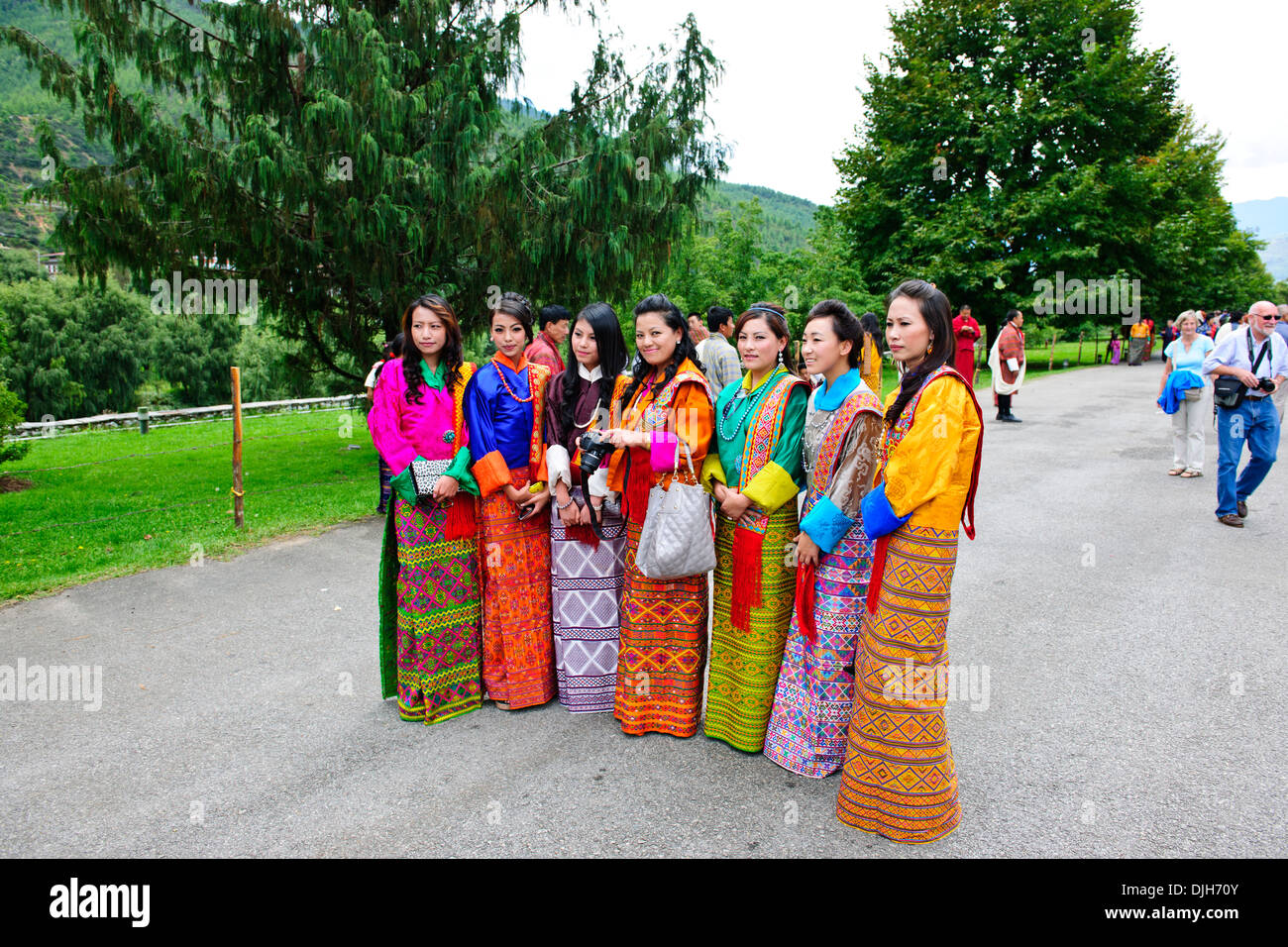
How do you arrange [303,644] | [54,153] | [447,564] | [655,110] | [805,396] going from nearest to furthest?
1. [805,396]
2. [447,564]
3. [303,644]
4. [54,153]
5. [655,110]

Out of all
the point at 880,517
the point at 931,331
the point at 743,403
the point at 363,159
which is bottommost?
the point at 880,517

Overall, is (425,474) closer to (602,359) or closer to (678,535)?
(602,359)

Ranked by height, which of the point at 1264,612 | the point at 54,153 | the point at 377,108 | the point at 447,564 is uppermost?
the point at 377,108

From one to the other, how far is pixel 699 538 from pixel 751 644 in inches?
22.3

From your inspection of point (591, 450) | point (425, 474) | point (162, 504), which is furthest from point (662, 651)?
point (162, 504)

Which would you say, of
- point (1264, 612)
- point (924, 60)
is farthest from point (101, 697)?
point (924, 60)

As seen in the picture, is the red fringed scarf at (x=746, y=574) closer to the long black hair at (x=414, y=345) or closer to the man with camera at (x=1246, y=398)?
the long black hair at (x=414, y=345)

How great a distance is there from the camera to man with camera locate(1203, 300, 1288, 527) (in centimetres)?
675

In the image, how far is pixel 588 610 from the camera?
390 cm

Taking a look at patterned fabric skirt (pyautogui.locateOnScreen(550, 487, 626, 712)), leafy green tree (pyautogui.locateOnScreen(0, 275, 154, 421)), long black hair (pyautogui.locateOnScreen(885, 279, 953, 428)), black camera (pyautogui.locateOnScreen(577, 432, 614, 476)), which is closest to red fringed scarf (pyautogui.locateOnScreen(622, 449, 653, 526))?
black camera (pyautogui.locateOnScreen(577, 432, 614, 476))

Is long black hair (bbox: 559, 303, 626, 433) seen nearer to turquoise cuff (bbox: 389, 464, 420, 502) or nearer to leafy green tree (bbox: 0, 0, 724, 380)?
turquoise cuff (bbox: 389, 464, 420, 502)

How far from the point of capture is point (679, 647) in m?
3.63
